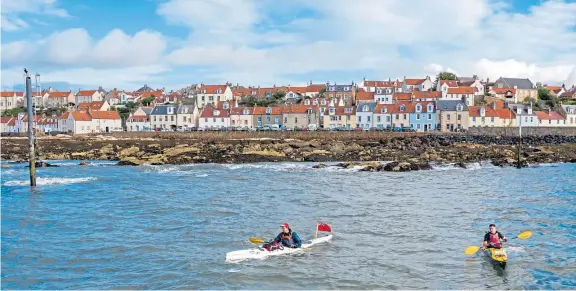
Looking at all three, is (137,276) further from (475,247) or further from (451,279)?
(475,247)

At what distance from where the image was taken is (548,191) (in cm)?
3297

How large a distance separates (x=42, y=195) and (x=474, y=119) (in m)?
80.7

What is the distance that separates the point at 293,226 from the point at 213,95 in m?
117

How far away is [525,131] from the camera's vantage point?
297 feet

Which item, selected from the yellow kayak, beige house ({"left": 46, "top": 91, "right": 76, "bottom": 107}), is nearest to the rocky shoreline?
the yellow kayak

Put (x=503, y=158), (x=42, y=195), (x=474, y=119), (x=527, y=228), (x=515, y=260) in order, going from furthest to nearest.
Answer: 1. (x=474, y=119)
2. (x=503, y=158)
3. (x=42, y=195)
4. (x=527, y=228)
5. (x=515, y=260)

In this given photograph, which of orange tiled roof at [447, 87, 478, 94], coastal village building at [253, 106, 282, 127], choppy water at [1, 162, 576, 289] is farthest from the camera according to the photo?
orange tiled roof at [447, 87, 478, 94]

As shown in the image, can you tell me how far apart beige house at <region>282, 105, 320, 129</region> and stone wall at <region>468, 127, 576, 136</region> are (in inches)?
1207

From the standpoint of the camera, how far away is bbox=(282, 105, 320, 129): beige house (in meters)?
108

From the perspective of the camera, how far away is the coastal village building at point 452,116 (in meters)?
93.6

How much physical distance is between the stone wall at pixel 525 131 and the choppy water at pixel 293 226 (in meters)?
49.3

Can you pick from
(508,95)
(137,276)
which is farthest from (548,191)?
(508,95)

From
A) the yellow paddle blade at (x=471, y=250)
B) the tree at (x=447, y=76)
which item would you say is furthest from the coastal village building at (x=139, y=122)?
the yellow paddle blade at (x=471, y=250)

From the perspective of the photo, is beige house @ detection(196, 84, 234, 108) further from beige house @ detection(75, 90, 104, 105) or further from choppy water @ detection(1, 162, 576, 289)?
choppy water @ detection(1, 162, 576, 289)
